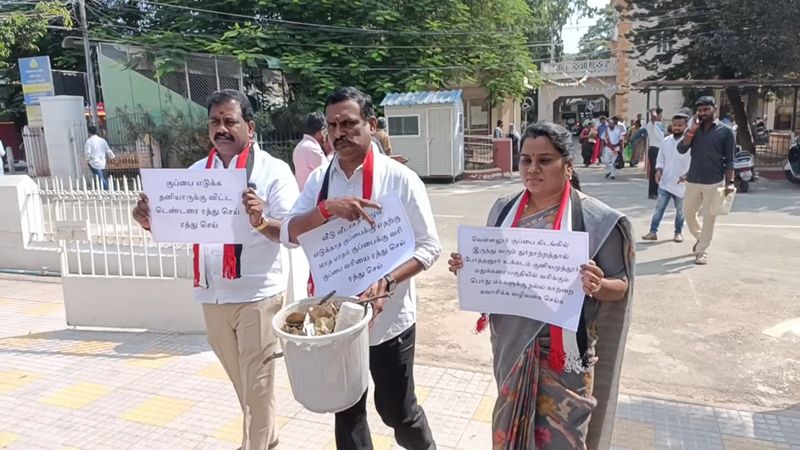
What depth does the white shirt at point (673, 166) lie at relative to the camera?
709cm

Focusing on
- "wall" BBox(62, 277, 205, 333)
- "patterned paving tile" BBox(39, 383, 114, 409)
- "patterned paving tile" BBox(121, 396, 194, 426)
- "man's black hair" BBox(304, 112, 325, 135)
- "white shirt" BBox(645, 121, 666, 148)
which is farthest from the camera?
"white shirt" BBox(645, 121, 666, 148)

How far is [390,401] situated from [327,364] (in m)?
0.64

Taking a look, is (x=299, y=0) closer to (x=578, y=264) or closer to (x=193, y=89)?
(x=193, y=89)

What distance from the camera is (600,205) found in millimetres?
2041

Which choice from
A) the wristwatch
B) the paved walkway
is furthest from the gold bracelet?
the paved walkway

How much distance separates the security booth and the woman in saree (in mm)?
12846

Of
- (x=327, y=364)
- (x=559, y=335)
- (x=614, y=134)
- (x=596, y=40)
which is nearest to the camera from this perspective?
(x=327, y=364)

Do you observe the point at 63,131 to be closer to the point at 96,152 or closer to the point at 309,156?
the point at 96,152

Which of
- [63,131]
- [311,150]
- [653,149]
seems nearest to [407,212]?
[311,150]

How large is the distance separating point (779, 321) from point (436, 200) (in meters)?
7.80

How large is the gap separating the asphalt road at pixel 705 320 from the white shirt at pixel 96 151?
923 cm

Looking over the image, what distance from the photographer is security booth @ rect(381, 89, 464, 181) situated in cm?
1475

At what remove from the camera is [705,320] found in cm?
479

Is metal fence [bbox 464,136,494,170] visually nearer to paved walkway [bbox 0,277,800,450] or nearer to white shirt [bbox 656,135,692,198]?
white shirt [bbox 656,135,692,198]
